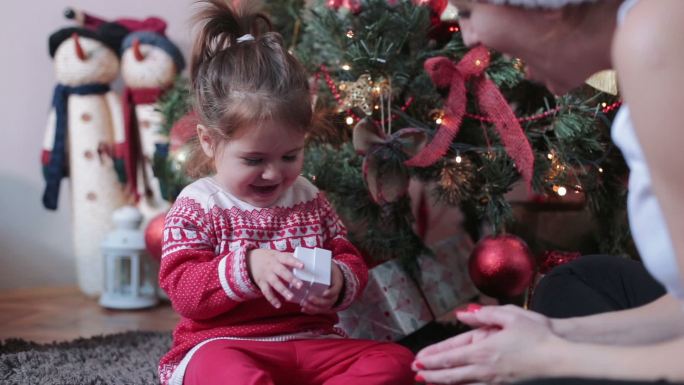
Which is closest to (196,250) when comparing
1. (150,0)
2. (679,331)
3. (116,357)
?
(116,357)

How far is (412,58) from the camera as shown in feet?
5.03

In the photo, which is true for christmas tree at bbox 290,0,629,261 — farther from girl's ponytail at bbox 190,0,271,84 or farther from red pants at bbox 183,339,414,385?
red pants at bbox 183,339,414,385

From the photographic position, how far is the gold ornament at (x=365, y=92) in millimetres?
1476

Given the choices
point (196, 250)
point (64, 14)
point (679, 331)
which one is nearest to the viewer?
point (679, 331)

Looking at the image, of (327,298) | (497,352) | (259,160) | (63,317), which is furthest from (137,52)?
(497,352)

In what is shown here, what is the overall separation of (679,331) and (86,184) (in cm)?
173

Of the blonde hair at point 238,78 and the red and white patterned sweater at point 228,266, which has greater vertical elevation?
the blonde hair at point 238,78

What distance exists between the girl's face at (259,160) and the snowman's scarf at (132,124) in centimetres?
106

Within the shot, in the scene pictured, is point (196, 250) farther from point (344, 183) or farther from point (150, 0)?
point (150, 0)

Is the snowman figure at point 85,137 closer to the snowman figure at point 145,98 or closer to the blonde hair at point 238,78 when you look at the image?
the snowman figure at point 145,98

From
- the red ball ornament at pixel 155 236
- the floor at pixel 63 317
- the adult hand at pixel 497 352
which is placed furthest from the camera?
the red ball ornament at pixel 155 236

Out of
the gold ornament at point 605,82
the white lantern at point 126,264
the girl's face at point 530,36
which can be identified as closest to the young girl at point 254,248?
the girl's face at point 530,36

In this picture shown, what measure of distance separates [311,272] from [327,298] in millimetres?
83

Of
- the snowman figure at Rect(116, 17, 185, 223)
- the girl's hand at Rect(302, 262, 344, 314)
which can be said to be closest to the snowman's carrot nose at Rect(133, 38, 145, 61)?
the snowman figure at Rect(116, 17, 185, 223)
